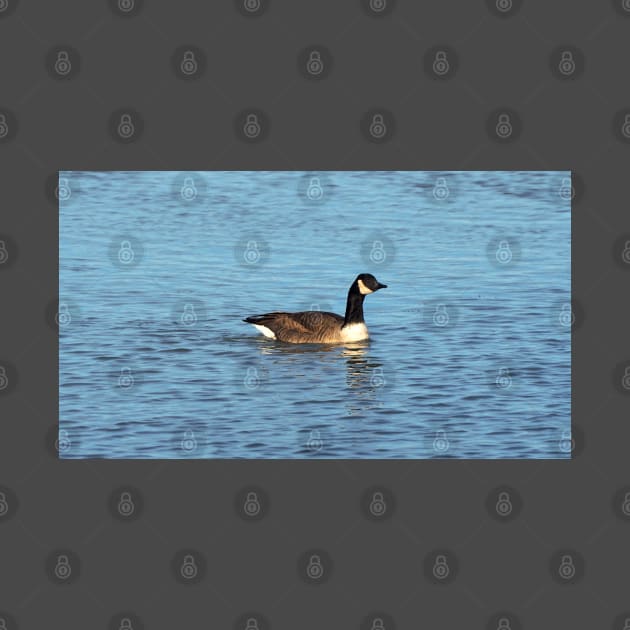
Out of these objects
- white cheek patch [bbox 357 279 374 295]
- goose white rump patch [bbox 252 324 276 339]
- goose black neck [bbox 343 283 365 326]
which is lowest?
goose white rump patch [bbox 252 324 276 339]

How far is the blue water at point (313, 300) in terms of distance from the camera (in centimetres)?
2038

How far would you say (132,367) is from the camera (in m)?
21.6

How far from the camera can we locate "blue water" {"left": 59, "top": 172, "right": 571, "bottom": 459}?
802 inches

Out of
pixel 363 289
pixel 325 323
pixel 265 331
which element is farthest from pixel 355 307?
pixel 265 331

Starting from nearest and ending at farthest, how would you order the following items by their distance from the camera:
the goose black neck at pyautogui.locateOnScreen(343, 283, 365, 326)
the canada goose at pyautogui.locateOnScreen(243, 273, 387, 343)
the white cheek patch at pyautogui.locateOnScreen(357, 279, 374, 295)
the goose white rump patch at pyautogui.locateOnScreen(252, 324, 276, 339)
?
the goose white rump patch at pyautogui.locateOnScreen(252, 324, 276, 339)
the canada goose at pyautogui.locateOnScreen(243, 273, 387, 343)
the white cheek patch at pyautogui.locateOnScreen(357, 279, 374, 295)
the goose black neck at pyautogui.locateOnScreen(343, 283, 365, 326)

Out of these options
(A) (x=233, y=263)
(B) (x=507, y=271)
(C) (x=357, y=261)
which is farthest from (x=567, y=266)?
(A) (x=233, y=263)

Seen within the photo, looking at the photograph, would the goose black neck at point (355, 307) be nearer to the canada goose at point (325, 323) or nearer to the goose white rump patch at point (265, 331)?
the canada goose at point (325, 323)

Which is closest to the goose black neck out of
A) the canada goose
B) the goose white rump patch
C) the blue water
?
the canada goose

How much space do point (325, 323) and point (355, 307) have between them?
0.56 metres

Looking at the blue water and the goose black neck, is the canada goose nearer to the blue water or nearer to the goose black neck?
the goose black neck

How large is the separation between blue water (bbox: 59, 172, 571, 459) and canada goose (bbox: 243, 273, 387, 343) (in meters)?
0.19

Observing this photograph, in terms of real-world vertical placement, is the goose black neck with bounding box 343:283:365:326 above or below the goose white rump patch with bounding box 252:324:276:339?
above

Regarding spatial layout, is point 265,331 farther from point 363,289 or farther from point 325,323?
point 363,289
